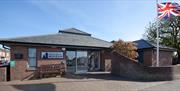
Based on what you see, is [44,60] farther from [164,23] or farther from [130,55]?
[164,23]

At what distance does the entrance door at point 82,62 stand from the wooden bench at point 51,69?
3.18 m

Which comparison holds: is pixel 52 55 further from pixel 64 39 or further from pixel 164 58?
pixel 164 58

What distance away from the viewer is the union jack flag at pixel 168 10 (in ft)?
58.0

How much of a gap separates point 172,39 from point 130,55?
19.0 meters

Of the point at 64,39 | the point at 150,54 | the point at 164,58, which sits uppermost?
the point at 64,39

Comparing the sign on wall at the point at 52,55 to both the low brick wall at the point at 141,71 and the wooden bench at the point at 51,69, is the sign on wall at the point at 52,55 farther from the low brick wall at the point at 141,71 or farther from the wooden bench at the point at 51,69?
the low brick wall at the point at 141,71

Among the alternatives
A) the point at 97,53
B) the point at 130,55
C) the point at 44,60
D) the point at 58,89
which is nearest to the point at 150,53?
the point at 130,55

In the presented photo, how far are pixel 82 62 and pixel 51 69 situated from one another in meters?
4.63

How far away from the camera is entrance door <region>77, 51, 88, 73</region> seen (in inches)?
838

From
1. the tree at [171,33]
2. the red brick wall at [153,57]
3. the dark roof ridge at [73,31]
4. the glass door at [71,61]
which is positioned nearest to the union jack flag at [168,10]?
the red brick wall at [153,57]

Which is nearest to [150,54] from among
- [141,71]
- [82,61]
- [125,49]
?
[125,49]

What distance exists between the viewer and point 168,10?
1775cm

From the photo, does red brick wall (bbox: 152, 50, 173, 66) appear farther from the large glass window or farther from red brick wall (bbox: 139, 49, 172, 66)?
the large glass window

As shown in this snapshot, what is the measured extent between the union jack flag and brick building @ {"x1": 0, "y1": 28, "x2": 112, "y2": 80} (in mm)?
6268
